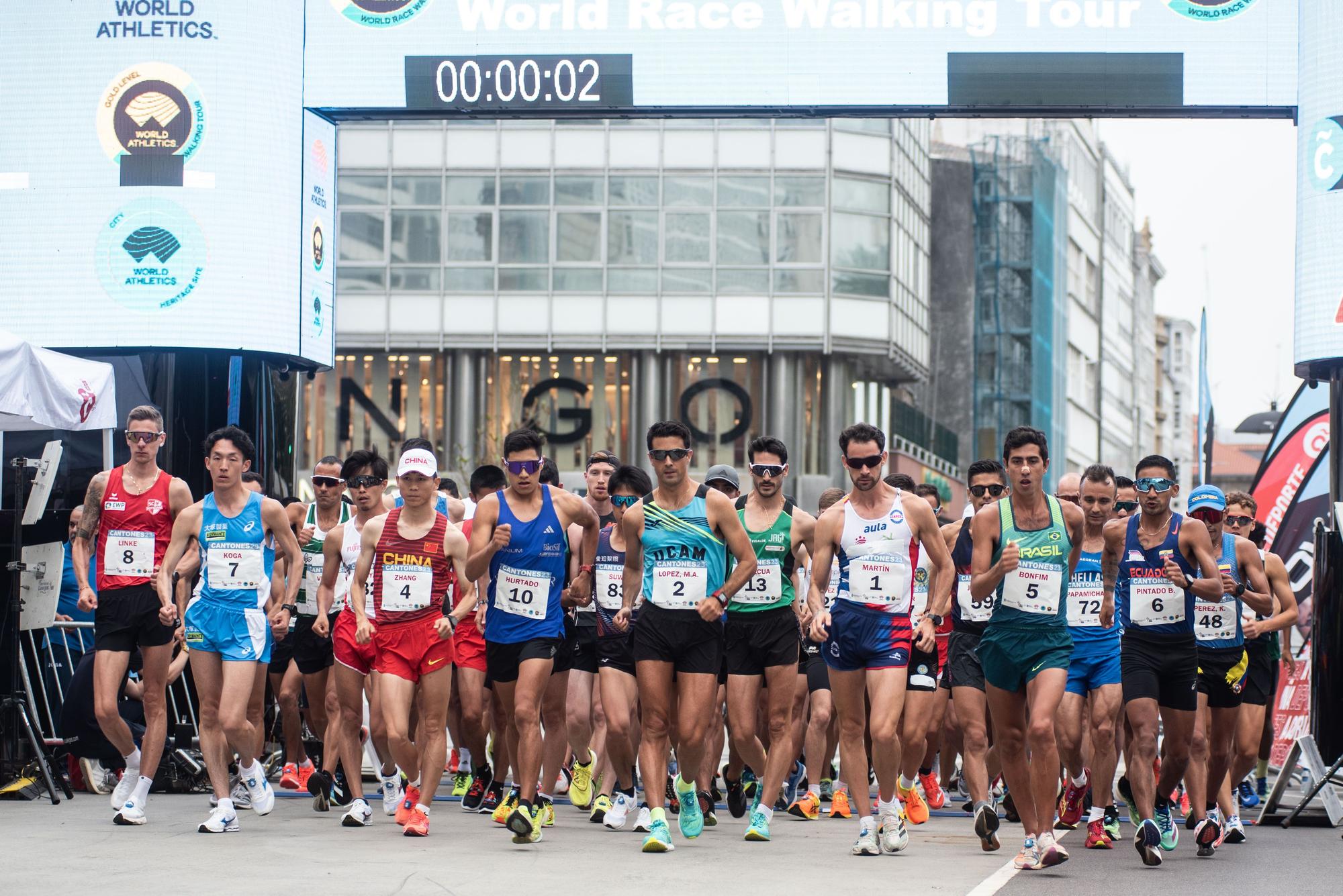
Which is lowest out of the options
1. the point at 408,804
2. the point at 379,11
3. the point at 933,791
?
the point at 933,791

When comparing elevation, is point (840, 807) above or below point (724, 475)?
below

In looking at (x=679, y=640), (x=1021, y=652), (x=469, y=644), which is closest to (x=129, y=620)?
(x=469, y=644)

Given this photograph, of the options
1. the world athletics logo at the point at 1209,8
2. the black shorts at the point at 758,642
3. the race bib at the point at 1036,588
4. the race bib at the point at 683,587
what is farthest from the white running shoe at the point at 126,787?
the world athletics logo at the point at 1209,8

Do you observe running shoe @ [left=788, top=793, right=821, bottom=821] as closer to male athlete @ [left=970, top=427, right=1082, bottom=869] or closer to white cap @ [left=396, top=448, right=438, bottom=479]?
male athlete @ [left=970, top=427, right=1082, bottom=869]

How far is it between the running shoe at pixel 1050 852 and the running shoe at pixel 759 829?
1.75m

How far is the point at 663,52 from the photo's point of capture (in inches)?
619

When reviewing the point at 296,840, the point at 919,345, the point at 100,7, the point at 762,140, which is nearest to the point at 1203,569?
the point at 296,840

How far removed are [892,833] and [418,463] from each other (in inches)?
131

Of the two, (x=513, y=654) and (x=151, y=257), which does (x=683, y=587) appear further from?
(x=151, y=257)

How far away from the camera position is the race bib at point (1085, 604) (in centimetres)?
1112

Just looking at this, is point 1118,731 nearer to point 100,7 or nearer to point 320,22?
point 320,22

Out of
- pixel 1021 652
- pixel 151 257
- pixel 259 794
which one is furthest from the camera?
pixel 151 257

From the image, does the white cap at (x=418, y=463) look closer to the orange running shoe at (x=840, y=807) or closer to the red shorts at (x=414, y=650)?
the red shorts at (x=414, y=650)

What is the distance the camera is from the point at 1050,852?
31.8ft
